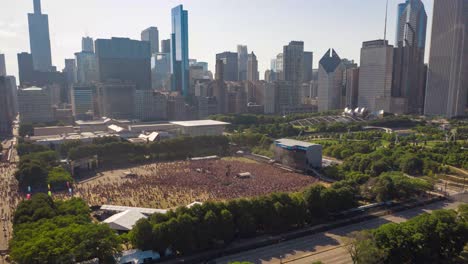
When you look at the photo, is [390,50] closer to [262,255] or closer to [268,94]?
[268,94]

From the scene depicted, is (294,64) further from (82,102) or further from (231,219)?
(231,219)

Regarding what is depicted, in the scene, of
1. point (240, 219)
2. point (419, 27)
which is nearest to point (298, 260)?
point (240, 219)

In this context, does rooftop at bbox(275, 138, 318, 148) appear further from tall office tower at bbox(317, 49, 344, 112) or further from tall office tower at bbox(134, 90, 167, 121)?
tall office tower at bbox(317, 49, 344, 112)

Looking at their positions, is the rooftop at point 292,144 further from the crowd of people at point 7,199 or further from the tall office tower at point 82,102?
the tall office tower at point 82,102

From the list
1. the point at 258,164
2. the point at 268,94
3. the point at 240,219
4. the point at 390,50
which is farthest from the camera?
the point at 268,94

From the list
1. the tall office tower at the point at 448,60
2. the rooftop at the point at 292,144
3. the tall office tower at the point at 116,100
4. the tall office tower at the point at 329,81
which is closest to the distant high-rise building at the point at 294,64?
the tall office tower at the point at 329,81

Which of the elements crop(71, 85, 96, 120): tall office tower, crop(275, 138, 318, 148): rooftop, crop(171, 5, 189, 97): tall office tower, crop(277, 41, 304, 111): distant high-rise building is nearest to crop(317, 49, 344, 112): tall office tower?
crop(277, 41, 304, 111): distant high-rise building
